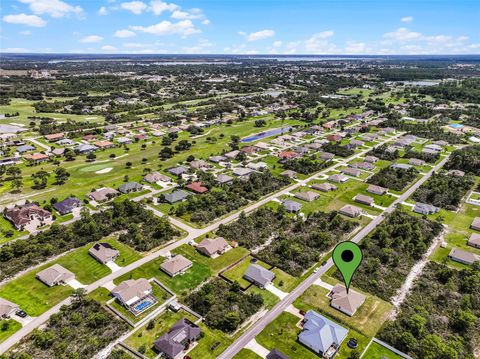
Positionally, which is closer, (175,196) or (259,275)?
(259,275)

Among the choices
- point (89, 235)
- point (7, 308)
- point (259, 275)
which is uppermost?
point (89, 235)

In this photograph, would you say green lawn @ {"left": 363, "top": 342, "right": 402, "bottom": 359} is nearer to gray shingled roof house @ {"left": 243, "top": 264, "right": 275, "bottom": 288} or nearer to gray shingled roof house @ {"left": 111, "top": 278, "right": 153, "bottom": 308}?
gray shingled roof house @ {"left": 243, "top": 264, "right": 275, "bottom": 288}

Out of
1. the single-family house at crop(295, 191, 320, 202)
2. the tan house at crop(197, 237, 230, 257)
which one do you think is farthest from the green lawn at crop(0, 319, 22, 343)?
the single-family house at crop(295, 191, 320, 202)

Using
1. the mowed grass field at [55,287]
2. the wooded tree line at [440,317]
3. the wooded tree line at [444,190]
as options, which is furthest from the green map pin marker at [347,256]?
the wooded tree line at [444,190]

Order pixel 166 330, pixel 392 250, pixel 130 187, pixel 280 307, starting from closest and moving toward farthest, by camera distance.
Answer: pixel 166 330
pixel 280 307
pixel 392 250
pixel 130 187

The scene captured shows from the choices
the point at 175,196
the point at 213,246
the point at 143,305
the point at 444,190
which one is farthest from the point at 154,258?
the point at 444,190

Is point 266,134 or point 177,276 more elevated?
point 266,134

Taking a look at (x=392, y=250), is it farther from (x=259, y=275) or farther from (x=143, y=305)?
(x=143, y=305)
